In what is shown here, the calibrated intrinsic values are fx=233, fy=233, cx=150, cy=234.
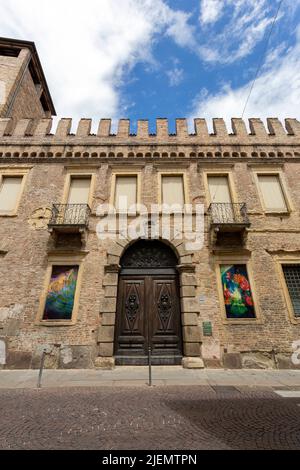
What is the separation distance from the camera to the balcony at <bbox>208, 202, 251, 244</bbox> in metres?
9.70

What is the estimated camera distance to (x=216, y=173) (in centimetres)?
1183

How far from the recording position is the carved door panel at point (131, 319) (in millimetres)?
8672

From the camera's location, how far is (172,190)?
1152 cm

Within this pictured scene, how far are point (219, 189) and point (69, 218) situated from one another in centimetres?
730

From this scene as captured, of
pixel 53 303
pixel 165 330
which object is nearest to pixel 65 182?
pixel 53 303

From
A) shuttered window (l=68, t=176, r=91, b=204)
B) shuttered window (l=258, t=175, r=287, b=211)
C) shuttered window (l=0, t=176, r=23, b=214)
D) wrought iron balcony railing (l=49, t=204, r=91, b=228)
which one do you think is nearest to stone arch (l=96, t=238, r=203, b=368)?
wrought iron balcony railing (l=49, t=204, r=91, b=228)

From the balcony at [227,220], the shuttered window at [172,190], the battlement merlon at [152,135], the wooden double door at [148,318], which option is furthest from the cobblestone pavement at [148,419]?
the battlement merlon at [152,135]

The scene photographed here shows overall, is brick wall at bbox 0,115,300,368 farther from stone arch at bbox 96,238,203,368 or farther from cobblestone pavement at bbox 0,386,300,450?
cobblestone pavement at bbox 0,386,300,450

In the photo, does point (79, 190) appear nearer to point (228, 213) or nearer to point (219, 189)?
point (219, 189)

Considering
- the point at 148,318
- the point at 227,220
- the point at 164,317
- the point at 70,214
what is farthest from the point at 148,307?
the point at 70,214

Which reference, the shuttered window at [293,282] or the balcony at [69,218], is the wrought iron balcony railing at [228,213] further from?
the balcony at [69,218]

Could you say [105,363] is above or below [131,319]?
below

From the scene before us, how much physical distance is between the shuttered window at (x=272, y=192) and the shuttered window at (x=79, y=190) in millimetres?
8601
